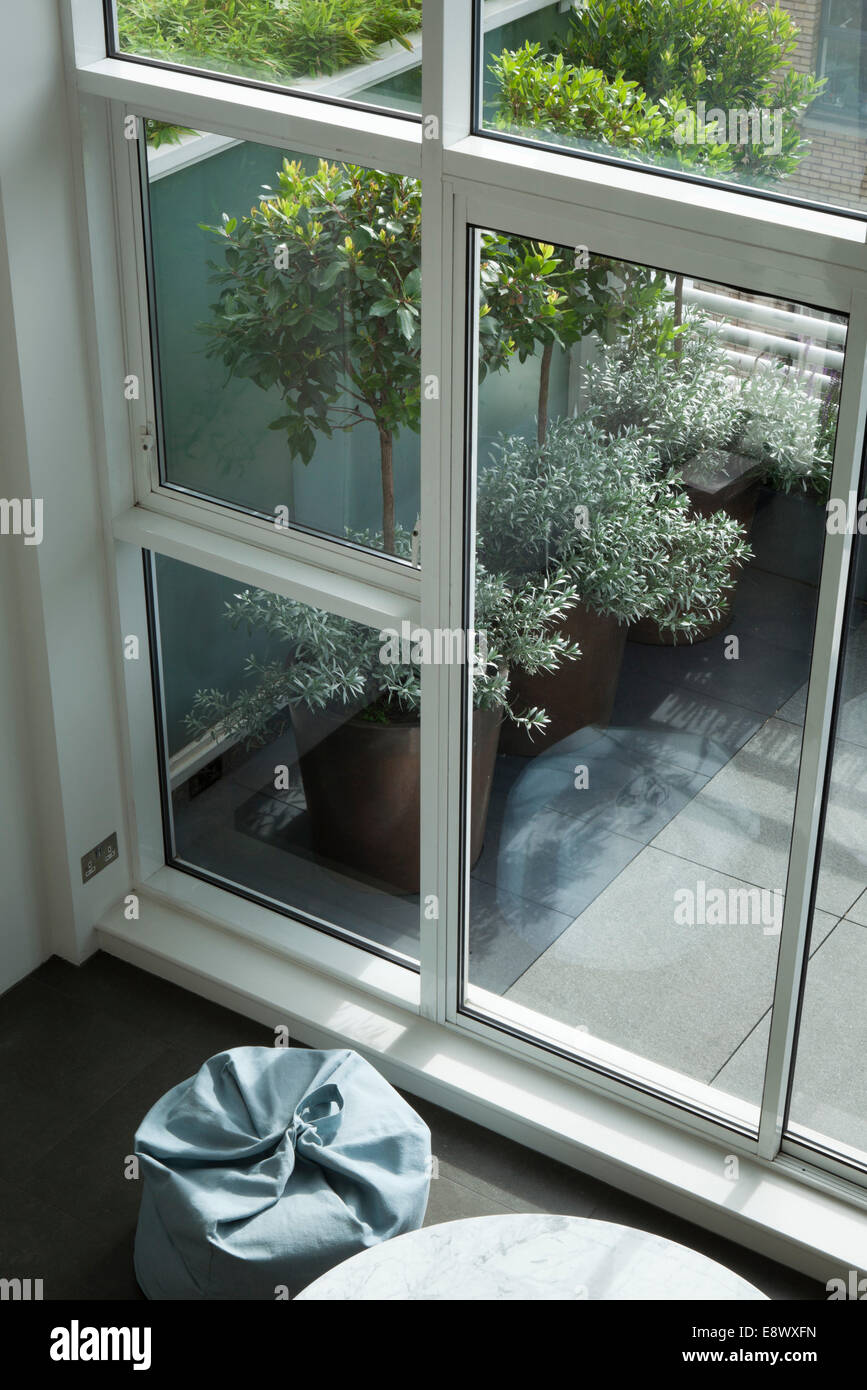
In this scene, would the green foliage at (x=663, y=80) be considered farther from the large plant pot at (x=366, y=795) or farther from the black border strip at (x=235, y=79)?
the large plant pot at (x=366, y=795)

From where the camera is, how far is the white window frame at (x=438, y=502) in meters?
2.72

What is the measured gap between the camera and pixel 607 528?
3.13m

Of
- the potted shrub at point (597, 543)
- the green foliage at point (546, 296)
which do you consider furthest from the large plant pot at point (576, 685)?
the green foliage at point (546, 296)

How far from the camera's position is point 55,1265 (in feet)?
11.0

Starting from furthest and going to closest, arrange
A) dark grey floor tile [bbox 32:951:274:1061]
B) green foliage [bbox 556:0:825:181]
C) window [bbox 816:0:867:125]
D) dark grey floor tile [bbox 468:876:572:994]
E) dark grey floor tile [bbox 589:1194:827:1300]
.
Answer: dark grey floor tile [bbox 32:951:274:1061] → dark grey floor tile [bbox 468:876:572:994] → dark grey floor tile [bbox 589:1194:827:1300] → green foliage [bbox 556:0:825:181] → window [bbox 816:0:867:125]

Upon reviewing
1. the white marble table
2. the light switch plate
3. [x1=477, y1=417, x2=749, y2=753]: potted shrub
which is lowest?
the light switch plate

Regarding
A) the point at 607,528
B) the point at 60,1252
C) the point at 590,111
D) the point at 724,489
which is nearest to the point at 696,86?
the point at 590,111

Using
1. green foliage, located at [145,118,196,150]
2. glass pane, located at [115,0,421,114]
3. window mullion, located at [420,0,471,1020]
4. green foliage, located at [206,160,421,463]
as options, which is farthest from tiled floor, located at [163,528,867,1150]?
green foliage, located at [145,118,196,150]

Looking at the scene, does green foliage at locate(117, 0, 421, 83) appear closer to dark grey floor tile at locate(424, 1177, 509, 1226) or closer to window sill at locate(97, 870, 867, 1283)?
window sill at locate(97, 870, 867, 1283)

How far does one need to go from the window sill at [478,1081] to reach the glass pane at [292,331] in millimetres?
1249

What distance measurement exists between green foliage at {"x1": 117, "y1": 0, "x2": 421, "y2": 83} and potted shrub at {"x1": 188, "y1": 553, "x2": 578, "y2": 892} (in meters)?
1.21

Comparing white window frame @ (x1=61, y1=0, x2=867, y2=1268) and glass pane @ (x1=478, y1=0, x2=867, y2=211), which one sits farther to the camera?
white window frame @ (x1=61, y1=0, x2=867, y2=1268)

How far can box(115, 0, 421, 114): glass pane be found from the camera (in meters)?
2.96

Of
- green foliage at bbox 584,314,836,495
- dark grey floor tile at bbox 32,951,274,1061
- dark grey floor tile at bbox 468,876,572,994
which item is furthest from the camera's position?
dark grey floor tile at bbox 32,951,274,1061
